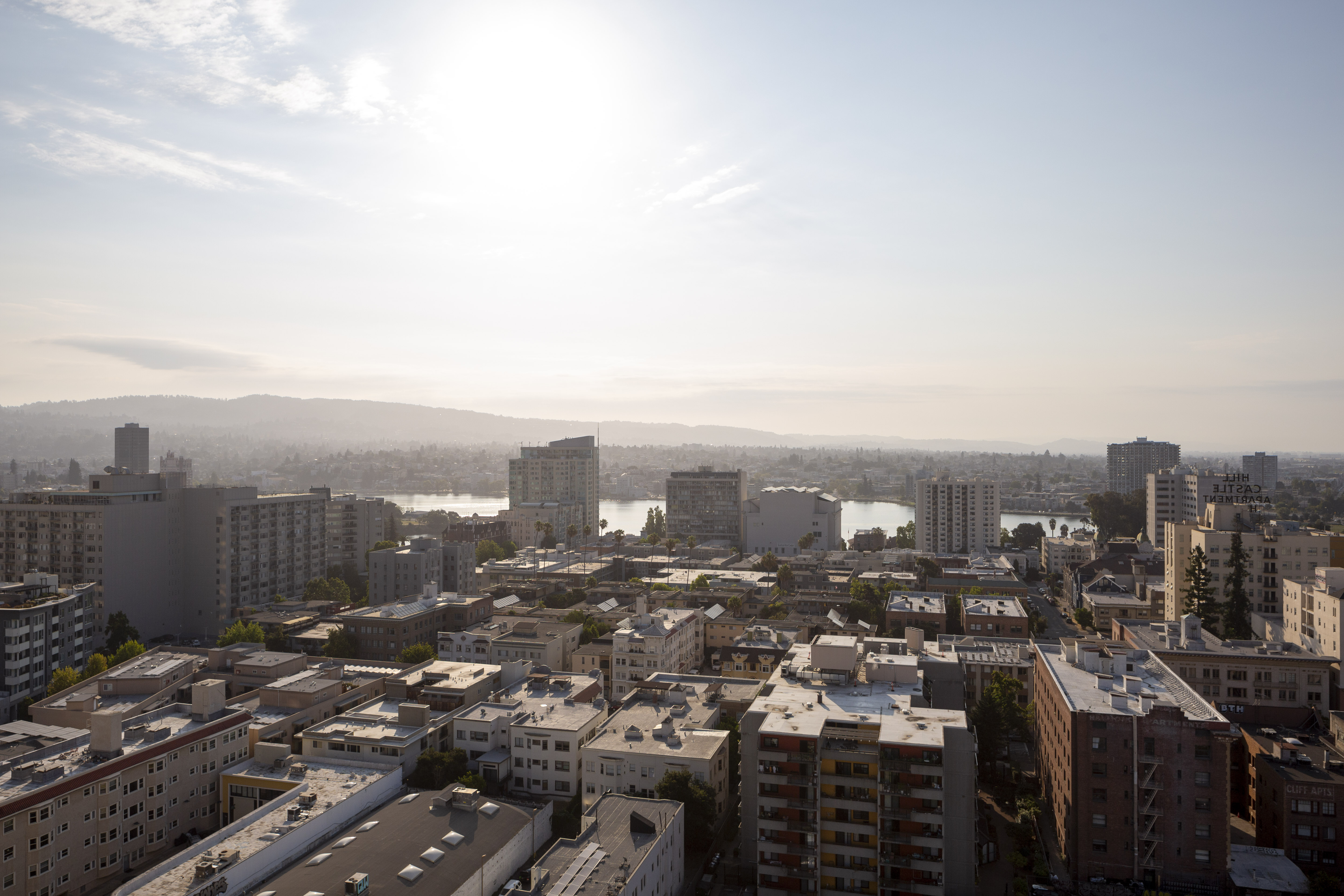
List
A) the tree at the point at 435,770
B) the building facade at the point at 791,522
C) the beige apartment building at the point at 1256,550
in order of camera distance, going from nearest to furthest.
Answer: the tree at the point at 435,770 < the beige apartment building at the point at 1256,550 < the building facade at the point at 791,522

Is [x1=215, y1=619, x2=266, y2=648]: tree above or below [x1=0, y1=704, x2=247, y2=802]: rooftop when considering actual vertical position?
below

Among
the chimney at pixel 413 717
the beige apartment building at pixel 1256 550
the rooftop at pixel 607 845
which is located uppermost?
the beige apartment building at pixel 1256 550

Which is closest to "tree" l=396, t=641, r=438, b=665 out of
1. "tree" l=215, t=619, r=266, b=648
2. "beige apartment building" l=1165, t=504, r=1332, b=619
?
"tree" l=215, t=619, r=266, b=648

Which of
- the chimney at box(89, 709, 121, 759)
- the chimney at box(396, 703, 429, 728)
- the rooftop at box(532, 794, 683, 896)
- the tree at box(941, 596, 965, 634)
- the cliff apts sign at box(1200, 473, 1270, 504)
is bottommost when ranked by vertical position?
the tree at box(941, 596, 965, 634)

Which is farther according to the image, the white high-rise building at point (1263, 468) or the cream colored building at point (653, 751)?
the white high-rise building at point (1263, 468)

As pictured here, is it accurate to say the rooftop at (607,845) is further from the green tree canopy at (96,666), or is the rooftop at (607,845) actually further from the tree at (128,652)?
the tree at (128,652)

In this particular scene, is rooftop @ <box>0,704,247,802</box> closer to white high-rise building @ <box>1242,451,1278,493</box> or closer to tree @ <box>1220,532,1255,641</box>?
tree @ <box>1220,532,1255,641</box>

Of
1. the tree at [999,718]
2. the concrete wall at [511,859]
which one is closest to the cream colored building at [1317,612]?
the tree at [999,718]
